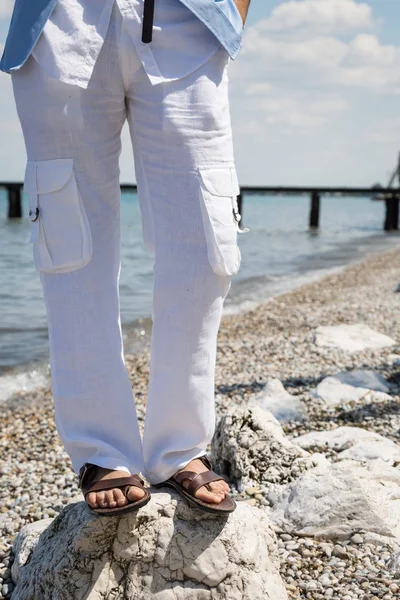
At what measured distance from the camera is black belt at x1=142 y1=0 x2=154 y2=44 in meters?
1.91

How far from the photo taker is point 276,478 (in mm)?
3289

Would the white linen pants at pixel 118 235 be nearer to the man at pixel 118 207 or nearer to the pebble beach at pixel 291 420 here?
the man at pixel 118 207

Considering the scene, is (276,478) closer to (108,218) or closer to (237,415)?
(237,415)

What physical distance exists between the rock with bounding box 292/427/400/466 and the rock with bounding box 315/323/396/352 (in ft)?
9.35

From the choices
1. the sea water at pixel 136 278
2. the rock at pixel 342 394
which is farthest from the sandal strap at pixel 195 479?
the sea water at pixel 136 278

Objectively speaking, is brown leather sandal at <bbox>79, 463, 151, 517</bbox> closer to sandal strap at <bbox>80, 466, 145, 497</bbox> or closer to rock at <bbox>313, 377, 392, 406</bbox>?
sandal strap at <bbox>80, 466, 145, 497</bbox>

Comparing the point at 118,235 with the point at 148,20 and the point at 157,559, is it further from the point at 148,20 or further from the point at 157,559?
the point at 157,559

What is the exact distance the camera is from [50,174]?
6.59ft

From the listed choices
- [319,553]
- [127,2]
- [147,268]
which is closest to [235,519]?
[319,553]

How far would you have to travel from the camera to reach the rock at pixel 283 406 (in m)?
4.50

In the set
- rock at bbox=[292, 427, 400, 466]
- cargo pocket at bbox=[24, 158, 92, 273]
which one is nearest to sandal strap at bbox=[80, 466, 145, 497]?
cargo pocket at bbox=[24, 158, 92, 273]

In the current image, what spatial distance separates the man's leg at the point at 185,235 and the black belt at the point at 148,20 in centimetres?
10

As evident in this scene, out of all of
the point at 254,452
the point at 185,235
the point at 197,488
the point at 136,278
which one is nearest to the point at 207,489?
the point at 197,488

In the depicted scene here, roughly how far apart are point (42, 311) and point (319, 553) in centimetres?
813
